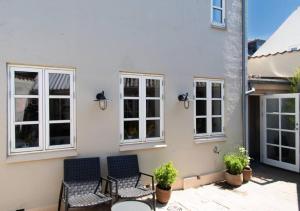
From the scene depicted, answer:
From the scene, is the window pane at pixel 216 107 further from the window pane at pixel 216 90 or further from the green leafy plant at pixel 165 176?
the green leafy plant at pixel 165 176

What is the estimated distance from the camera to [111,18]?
6289mm

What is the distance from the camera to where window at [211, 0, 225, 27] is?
812 centimetres

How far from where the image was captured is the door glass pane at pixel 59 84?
18.6ft

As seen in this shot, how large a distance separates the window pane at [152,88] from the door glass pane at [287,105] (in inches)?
183

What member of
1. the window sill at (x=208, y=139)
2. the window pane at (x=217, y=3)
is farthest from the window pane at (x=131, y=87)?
the window pane at (x=217, y=3)

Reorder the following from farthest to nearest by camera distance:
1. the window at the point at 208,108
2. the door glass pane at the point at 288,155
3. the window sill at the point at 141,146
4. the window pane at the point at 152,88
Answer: the door glass pane at the point at 288,155 < the window at the point at 208,108 < the window pane at the point at 152,88 < the window sill at the point at 141,146

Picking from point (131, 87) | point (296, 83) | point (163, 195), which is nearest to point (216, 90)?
point (131, 87)

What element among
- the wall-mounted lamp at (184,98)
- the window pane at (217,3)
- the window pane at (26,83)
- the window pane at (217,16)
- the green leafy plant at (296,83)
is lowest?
the wall-mounted lamp at (184,98)

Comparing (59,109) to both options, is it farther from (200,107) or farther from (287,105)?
(287,105)

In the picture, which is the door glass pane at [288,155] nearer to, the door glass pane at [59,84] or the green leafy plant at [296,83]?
the green leafy plant at [296,83]

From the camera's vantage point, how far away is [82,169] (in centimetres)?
569

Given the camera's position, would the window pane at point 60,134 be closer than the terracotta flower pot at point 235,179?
Yes

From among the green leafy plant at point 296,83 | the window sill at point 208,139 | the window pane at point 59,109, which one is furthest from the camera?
the green leafy plant at point 296,83

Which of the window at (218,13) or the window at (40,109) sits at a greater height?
the window at (218,13)
